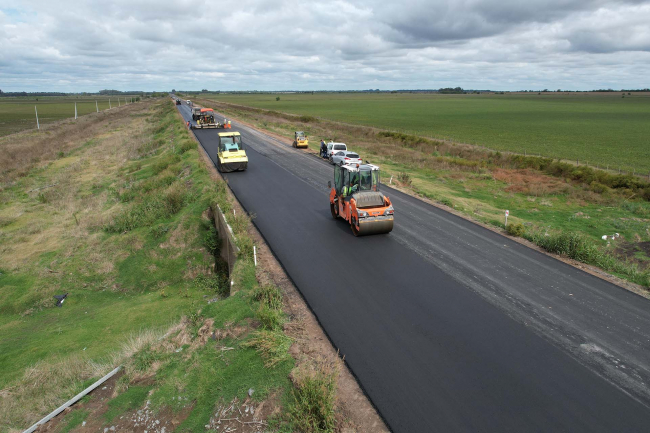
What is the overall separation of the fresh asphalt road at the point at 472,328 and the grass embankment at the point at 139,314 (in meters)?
1.48

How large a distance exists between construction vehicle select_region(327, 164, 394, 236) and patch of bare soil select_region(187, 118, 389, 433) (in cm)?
364

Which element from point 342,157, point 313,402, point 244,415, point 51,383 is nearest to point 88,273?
point 51,383

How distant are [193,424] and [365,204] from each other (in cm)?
962

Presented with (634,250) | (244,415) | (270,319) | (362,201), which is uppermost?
(362,201)

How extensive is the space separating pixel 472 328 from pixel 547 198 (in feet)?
63.7

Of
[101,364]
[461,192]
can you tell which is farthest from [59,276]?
[461,192]

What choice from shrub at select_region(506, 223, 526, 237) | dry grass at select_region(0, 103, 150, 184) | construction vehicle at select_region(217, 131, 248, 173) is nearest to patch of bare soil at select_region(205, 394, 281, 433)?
shrub at select_region(506, 223, 526, 237)

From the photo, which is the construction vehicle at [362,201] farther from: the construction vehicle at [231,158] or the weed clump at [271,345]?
the construction vehicle at [231,158]

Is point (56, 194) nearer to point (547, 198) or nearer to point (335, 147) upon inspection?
point (335, 147)

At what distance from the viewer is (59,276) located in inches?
607

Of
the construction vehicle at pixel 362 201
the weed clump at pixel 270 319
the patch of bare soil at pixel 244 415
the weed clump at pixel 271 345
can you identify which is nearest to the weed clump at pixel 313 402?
the patch of bare soil at pixel 244 415

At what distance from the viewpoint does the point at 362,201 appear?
1455 cm

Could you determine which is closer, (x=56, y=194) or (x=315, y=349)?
(x=315, y=349)

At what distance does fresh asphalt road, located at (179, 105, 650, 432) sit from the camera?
22.2 ft
